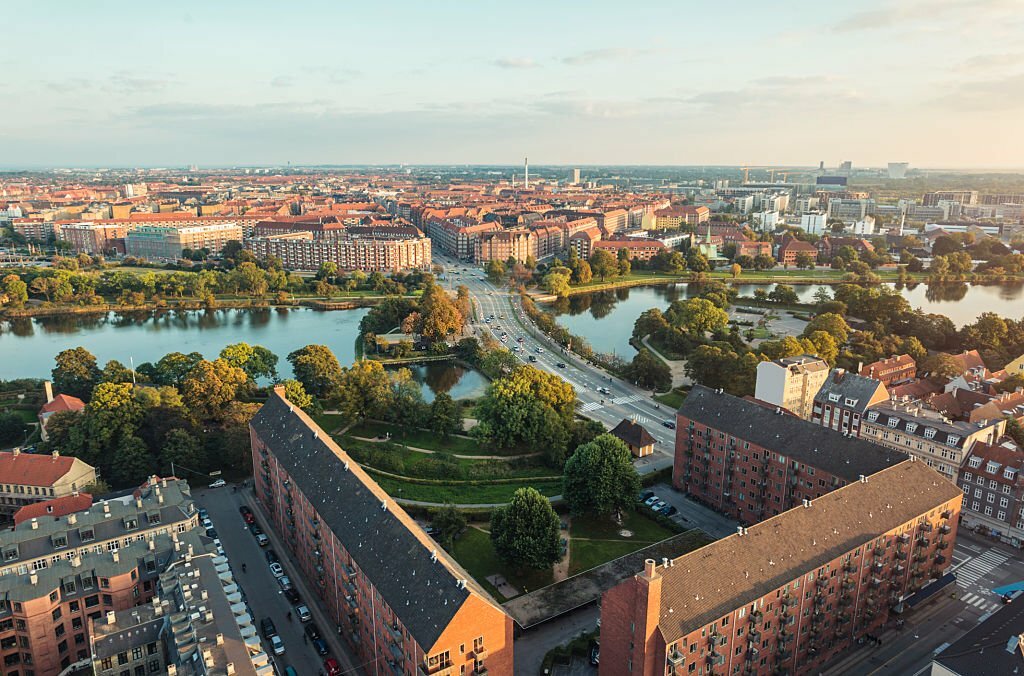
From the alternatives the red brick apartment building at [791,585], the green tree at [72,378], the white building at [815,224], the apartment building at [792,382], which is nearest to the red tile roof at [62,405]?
the green tree at [72,378]

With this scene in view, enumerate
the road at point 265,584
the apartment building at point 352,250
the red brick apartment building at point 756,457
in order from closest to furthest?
the road at point 265,584, the red brick apartment building at point 756,457, the apartment building at point 352,250

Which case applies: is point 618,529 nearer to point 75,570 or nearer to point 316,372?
point 75,570

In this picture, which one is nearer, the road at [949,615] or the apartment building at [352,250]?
the road at [949,615]

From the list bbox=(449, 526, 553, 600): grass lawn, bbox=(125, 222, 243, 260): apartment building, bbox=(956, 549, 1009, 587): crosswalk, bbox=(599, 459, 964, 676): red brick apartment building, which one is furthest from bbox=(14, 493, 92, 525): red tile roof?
bbox=(125, 222, 243, 260): apartment building

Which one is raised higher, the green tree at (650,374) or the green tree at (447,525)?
the green tree at (650,374)

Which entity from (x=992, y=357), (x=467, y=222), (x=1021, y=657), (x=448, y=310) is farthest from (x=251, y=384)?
(x=467, y=222)

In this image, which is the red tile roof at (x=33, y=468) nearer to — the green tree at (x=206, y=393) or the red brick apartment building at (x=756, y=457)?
the green tree at (x=206, y=393)

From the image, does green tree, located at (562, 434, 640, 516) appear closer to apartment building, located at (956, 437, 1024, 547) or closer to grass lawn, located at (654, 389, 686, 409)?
apartment building, located at (956, 437, 1024, 547)
